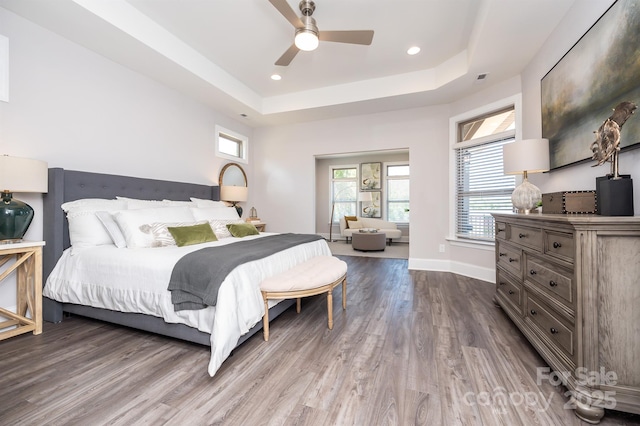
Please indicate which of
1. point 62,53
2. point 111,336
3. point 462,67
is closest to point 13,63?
point 62,53

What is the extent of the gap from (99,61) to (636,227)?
15.4ft

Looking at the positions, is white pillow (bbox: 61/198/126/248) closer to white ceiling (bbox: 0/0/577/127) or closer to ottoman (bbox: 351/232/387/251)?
white ceiling (bbox: 0/0/577/127)

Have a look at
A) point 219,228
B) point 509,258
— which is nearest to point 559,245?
point 509,258

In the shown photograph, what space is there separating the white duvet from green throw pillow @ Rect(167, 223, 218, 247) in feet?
0.98

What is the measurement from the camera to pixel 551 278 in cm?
163

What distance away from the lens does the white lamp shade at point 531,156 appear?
2.36 meters

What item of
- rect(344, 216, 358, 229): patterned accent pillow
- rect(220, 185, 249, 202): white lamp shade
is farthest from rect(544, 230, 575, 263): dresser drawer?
rect(344, 216, 358, 229): patterned accent pillow

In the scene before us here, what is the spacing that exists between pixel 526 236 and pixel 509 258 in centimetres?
46

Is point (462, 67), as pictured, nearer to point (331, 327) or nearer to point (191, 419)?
point (331, 327)

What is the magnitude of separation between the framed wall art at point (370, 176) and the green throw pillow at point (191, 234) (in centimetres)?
632

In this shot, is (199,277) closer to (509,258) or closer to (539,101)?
(509,258)

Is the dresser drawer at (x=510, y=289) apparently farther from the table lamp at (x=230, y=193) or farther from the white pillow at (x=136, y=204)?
the table lamp at (x=230, y=193)

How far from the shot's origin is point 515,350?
6.25ft

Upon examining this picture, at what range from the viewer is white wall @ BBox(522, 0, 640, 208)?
5.60 ft
